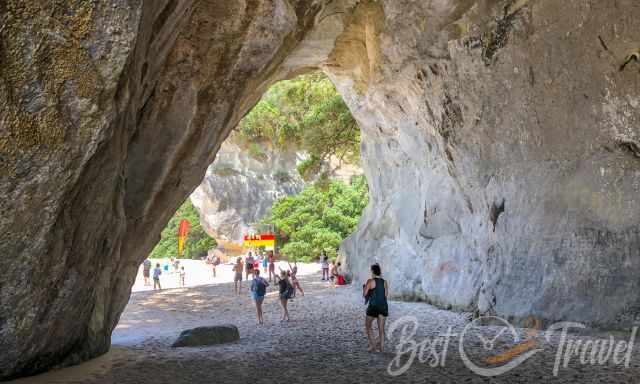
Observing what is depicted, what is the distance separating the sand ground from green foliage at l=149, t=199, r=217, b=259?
1630 inches

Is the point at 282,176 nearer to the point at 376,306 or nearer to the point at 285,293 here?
the point at 285,293

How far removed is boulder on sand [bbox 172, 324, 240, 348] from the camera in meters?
8.30

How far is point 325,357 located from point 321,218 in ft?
78.5

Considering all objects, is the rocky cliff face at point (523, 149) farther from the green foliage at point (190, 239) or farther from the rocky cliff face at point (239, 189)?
the green foliage at point (190, 239)

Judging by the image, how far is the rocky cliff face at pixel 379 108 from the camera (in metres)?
4.29

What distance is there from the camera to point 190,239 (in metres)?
54.3

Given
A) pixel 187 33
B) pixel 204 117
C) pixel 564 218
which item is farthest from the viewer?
pixel 564 218

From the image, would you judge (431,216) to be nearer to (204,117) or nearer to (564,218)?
(564,218)

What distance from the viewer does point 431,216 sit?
1306cm

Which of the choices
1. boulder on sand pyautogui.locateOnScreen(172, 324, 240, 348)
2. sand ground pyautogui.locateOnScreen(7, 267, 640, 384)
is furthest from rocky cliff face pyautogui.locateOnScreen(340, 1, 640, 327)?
boulder on sand pyautogui.locateOnScreen(172, 324, 240, 348)

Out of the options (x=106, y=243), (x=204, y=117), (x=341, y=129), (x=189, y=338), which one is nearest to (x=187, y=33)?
(x=204, y=117)

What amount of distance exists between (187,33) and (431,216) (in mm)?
7984

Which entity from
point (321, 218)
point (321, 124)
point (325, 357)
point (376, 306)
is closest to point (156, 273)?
point (321, 124)

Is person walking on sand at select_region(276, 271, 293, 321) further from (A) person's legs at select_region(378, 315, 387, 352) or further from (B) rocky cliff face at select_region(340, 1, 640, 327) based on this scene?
(A) person's legs at select_region(378, 315, 387, 352)
